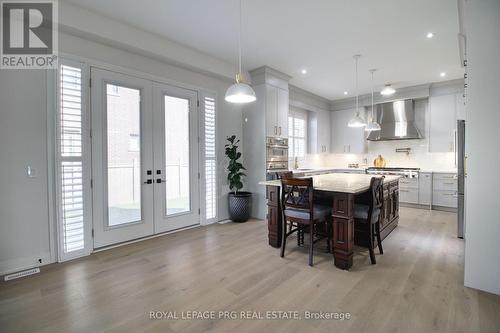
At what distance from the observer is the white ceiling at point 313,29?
110 inches

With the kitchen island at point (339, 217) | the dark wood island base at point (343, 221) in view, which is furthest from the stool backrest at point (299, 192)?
the dark wood island base at point (343, 221)

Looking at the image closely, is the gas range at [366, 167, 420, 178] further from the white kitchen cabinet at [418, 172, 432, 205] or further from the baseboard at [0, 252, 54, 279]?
the baseboard at [0, 252, 54, 279]

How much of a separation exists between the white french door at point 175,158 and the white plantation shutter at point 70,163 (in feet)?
3.21

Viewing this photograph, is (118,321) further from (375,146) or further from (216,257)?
(375,146)

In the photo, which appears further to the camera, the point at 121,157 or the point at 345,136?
the point at 345,136

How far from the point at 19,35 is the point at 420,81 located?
7.10 meters

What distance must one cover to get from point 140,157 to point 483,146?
403 cm

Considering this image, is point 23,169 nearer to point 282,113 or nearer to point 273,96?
point 273,96

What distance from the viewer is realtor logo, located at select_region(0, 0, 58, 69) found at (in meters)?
2.62

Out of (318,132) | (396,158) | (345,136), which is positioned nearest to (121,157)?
(318,132)

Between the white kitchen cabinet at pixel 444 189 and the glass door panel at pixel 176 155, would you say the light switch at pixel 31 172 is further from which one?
the white kitchen cabinet at pixel 444 189

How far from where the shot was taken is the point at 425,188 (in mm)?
5723

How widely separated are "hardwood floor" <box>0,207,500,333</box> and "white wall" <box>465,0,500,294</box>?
10.4 inches

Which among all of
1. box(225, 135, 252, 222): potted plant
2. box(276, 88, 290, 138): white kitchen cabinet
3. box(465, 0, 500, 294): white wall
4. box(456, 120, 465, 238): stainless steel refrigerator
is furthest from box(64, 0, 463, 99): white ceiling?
box(225, 135, 252, 222): potted plant
